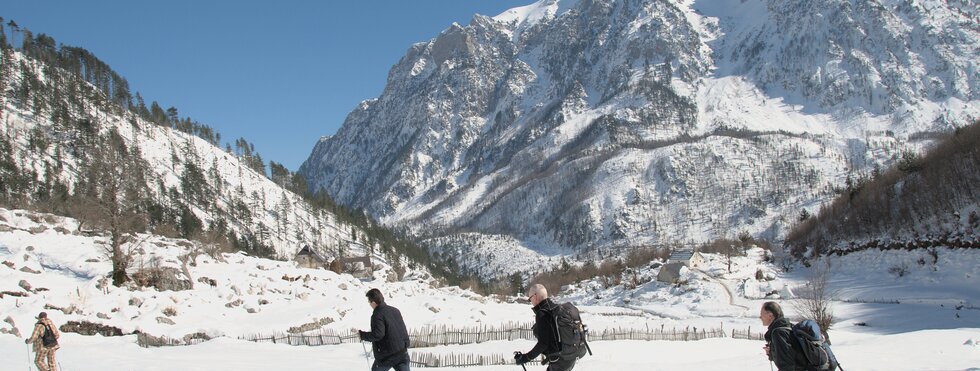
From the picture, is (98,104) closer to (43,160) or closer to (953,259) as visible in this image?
(43,160)

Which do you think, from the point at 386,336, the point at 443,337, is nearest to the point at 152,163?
the point at 443,337

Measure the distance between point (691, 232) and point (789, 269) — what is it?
416 feet

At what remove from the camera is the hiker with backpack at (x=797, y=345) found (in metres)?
6.90

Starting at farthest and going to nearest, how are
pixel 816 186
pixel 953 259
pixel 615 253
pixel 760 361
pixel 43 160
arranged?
pixel 816 186 → pixel 615 253 → pixel 43 160 → pixel 953 259 → pixel 760 361

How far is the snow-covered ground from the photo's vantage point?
1648 cm

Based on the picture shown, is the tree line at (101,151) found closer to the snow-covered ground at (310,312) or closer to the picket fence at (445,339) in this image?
the snow-covered ground at (310,312)

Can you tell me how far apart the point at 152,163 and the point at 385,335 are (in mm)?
129377

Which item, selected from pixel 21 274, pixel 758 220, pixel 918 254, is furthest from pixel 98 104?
pixel 758 220

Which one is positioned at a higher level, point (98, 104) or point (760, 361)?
point (98, 104)

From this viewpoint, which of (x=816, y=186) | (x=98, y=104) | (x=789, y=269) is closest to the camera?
(x=789, y=269)

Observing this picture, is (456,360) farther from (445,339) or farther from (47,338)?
(47,338)

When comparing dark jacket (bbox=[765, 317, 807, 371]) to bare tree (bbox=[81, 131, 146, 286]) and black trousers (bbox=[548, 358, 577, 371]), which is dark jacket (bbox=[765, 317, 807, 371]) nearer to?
black trousers (bbox=[548, 358, 577, 371])

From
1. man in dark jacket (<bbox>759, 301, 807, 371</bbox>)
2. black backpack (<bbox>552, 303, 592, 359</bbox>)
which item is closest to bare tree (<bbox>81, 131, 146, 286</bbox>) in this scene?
black backpack (<bbox>552, 303, 592, 359</bbox>)

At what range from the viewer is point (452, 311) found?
33.6m
